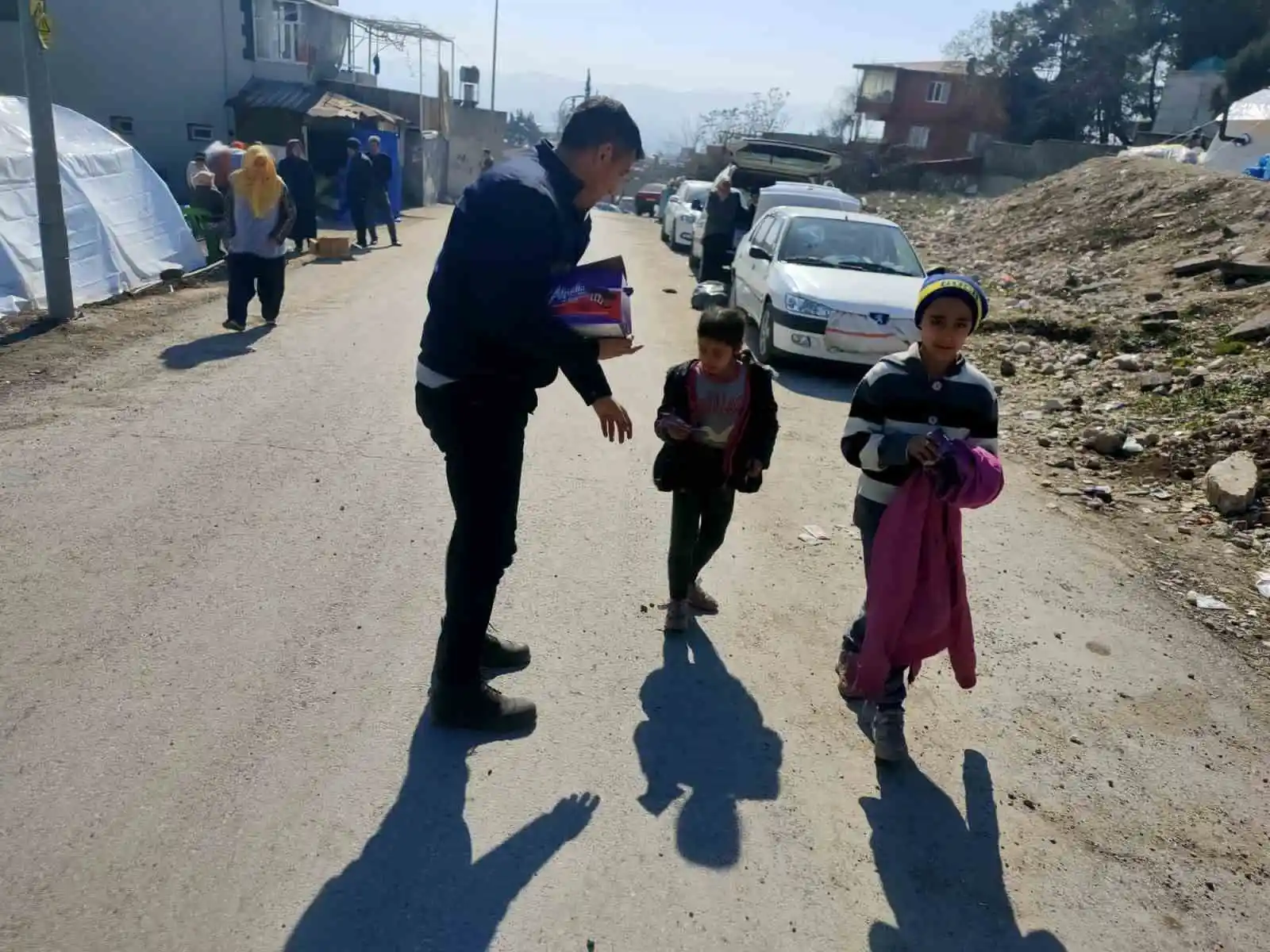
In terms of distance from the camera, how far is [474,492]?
3.24 meters

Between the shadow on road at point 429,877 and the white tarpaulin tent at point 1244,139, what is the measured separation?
20.8 metres

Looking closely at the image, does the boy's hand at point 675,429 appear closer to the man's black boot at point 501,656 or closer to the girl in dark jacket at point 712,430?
the girl in dark jacket at point 712,430

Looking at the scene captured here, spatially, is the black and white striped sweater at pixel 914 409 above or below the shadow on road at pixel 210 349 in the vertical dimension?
above

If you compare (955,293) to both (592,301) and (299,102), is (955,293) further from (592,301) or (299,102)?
(299,102)

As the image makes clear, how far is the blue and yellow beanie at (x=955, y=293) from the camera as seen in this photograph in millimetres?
3246

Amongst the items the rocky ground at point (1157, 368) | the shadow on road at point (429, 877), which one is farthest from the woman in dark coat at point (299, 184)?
the shadow on road at point (429, 877)

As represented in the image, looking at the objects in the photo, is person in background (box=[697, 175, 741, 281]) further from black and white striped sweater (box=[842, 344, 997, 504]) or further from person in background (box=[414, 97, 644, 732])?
person in background (box=[414, 97, 644, 732])

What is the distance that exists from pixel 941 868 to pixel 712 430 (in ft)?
6.01

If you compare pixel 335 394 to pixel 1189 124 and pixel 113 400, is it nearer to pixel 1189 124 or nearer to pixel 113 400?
pixel 113 400

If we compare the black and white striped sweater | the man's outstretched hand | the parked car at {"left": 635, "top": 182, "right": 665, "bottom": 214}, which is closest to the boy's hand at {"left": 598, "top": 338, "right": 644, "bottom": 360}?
the man's outstretched hand

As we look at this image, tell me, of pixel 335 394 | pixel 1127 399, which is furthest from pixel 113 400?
pixel 1127 399

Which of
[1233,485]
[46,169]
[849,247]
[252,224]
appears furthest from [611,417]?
[849,247]

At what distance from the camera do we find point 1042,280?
44.4 feet

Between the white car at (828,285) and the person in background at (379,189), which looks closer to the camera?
the white car at (828,285)
